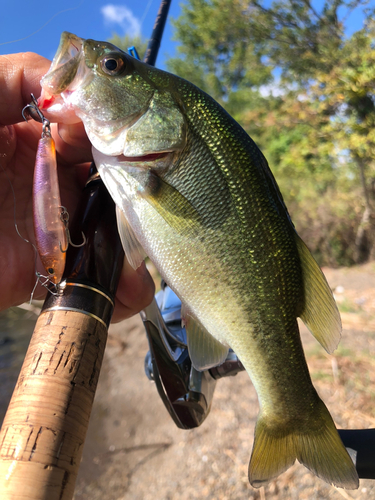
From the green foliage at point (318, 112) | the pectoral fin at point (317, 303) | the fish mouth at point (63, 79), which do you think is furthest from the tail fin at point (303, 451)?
the green foliage at point (318, 112)

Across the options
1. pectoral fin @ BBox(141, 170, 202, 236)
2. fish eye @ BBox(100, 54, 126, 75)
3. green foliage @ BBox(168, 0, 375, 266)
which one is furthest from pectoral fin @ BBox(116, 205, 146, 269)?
green foliage @ BBox(168, 0, 375, 266)

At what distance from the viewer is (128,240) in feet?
3.75

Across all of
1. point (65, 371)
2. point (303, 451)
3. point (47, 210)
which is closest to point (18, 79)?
point (47, 210)

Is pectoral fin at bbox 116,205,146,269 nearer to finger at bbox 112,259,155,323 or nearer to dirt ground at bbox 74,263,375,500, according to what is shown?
finger at bbox 112,259,155,323

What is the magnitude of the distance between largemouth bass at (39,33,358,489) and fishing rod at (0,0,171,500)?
4.9 inches

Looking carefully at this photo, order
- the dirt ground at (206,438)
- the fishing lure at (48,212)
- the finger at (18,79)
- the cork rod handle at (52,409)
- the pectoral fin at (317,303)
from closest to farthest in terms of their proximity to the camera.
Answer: the cork rod handle at (52,409) → the fishing lure at (48,212) → the pectoral fin at (317,303) → the finger at (18,79) → the dirt ground at (206,438)

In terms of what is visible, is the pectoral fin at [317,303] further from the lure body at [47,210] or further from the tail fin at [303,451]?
the lure body at [47,210]

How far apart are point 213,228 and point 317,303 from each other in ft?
1.44

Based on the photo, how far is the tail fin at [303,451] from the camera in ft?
3.56

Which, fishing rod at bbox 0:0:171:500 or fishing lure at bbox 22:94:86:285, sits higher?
fishing lure at bbox 22:94:86:285

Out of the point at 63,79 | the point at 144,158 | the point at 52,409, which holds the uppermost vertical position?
the point at 63,79

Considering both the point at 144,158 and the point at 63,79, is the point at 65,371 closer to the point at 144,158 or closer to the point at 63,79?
the point at 144,158

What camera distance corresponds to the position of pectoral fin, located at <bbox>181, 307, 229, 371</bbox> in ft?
3.83

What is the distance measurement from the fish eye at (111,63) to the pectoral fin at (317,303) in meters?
0.83
